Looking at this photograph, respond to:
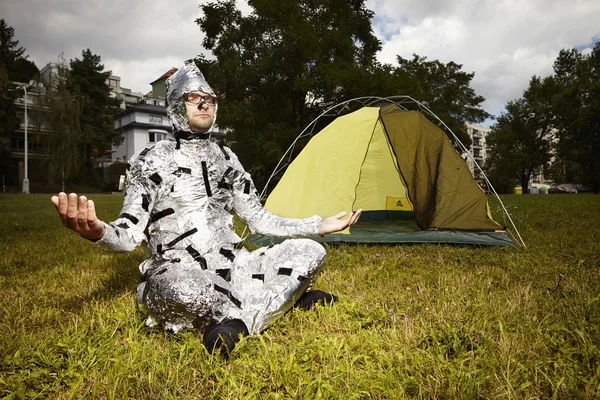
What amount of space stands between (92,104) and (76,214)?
36.6 metres

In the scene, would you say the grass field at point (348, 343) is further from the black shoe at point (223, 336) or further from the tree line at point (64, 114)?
the tree line at point (64, 114)

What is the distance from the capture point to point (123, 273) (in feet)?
11.3

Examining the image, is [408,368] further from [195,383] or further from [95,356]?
[95,356]

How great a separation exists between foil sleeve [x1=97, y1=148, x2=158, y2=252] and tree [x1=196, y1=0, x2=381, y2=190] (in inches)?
448

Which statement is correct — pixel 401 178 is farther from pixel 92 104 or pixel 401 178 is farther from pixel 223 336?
pixel 92 104

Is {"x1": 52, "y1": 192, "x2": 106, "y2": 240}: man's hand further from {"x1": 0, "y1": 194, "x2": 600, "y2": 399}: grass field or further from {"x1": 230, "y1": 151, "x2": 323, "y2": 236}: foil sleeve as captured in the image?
{"x1": 230, "y1": 151, "x2": 323, "y2": 236}: foil sleeve

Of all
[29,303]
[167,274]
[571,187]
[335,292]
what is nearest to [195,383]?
[167,274]

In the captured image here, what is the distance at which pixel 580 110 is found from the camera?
29.9 meters

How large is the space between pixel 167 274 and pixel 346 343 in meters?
0.95

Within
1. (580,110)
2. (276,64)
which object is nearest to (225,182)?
(276,64)

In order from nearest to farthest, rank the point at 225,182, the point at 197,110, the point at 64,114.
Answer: the point at 197,110
the point at 225,182
the point at 64,114

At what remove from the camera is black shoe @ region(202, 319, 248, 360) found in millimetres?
1784

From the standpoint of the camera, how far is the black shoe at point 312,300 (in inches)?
97.7

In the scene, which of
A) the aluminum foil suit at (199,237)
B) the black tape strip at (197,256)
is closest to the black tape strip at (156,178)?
the aluminum foil suit at (199,237)
